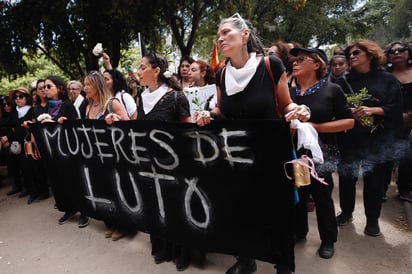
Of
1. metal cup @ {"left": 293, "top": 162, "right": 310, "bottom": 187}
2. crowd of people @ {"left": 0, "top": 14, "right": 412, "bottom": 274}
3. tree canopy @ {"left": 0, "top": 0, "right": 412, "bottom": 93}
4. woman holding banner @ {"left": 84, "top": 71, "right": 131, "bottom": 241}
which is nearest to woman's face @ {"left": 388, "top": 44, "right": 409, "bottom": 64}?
crowd of people @ {"left": 0, "top": 14, "right": 412, "bottom": 274}

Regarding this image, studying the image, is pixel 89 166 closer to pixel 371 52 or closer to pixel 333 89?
pixel 333 89

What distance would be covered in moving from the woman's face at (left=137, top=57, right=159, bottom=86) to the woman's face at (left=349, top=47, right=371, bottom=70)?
2018 millimetres

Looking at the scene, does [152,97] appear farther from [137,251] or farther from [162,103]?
[137,251]

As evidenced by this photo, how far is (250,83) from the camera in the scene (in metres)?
2.21

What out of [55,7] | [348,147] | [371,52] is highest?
[55,7]

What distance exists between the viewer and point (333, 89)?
103 inches

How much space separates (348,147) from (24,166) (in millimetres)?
4752

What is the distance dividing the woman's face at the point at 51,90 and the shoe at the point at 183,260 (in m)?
2.79

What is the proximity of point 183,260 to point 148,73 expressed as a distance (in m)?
1.74

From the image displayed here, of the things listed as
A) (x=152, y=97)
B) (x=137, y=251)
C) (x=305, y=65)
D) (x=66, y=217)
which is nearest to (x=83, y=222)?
(x=66, y=217)

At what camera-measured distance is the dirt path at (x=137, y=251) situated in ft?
8.89

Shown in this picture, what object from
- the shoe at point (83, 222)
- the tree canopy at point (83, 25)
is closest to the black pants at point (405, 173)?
the shoe at point (83, 222)

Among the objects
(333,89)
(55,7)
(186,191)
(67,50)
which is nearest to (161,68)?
(186,191)

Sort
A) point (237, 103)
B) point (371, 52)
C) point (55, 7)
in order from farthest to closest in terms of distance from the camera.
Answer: point (55, 7) → point (371, 52) → point (237, 103)
